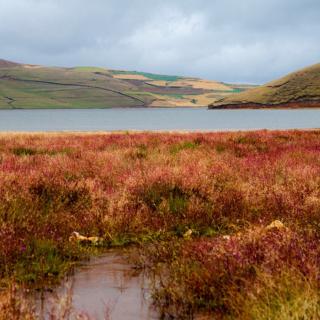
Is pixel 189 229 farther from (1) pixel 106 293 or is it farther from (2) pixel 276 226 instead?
(1) pixel 106 293

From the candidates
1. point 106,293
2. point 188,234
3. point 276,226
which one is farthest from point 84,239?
point 276,226

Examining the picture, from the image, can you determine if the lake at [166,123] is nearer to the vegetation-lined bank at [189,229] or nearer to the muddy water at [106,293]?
the vegetation-lined bank at [189,229]

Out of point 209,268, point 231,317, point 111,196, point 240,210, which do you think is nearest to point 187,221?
point 240,210

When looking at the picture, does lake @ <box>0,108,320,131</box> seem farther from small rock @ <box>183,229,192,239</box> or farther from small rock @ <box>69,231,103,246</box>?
small rock @ <box>69,231,103,246</box>

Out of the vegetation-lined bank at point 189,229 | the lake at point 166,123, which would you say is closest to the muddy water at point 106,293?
the vegetation-lined bank at point 189,229

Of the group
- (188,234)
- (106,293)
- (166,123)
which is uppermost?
(188,234)

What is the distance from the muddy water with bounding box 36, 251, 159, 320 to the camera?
4098mm

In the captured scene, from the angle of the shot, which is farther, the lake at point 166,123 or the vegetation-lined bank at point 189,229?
the lake at point 166,123

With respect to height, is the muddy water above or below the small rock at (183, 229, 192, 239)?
below

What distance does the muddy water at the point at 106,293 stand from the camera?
13.4ft

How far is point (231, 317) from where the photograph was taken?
3762 mm

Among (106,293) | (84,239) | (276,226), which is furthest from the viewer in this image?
(84,239)

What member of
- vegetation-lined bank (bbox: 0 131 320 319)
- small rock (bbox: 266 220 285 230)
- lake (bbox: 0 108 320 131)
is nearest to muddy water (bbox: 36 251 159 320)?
vegetation-lined bank (bbox: 0 131 320 319)

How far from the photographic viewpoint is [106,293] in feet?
15.2
